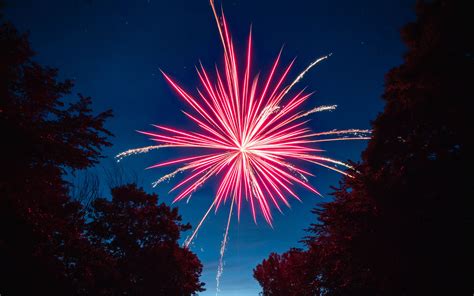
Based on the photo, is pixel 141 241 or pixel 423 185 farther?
pixel 141 241

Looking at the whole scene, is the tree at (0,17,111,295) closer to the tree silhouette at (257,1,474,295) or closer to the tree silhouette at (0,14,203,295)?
the tree silhouette at (0,14,203,295)

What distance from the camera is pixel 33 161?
6.80 meters

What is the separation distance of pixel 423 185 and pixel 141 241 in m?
18.1

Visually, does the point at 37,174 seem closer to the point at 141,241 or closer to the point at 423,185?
the point at 423,185

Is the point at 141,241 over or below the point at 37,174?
over

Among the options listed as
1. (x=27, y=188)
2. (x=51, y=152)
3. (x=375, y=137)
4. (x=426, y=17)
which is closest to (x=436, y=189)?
(x=375, y=137)

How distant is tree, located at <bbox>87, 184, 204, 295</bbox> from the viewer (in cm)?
1720

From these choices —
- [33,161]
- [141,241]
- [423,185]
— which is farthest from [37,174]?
[141,241]

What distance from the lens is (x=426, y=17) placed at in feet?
24.2

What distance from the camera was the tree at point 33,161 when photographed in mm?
6176

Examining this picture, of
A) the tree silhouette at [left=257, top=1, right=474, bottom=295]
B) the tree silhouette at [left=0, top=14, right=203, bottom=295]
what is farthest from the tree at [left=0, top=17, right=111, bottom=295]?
the tree silhouette at [left=257, top=1, right=474, bottom=295]

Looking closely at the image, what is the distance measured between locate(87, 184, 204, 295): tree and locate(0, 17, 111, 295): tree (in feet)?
29.2

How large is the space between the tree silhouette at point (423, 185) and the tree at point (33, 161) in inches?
345

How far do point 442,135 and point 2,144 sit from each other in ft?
40.3
